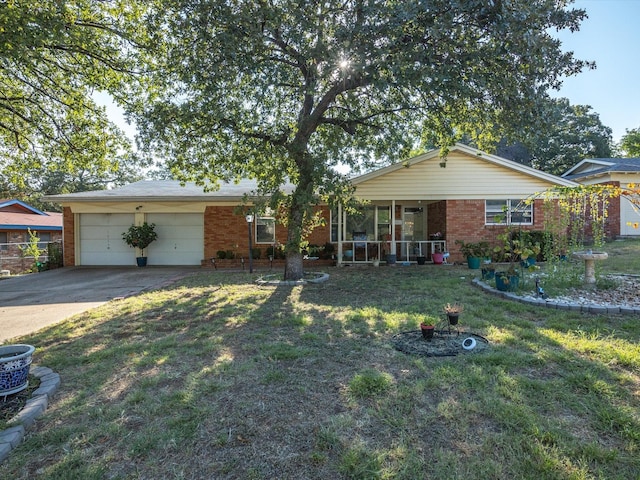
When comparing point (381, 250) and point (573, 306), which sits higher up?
point (381, 250)

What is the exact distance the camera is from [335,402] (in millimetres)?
3168

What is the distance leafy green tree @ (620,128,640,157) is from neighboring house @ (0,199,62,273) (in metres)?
45.5

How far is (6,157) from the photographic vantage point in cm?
1070

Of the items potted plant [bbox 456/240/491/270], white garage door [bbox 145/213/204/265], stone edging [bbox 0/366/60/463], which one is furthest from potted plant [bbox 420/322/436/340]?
white garage door [bbox 145/213/204/265]

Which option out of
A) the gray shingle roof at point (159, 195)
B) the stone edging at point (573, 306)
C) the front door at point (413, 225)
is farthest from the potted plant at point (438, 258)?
the gray shingle roof at point (159, 195)

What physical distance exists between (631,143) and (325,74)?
38.8m

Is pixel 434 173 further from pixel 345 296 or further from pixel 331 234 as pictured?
pixel 345 296

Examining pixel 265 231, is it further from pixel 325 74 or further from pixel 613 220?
pixel 613 220

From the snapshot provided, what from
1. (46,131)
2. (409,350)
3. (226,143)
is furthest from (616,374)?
(46,131)

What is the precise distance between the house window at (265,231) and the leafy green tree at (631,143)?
35.3m

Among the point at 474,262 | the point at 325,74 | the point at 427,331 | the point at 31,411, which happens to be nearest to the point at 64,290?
the point at 31,411

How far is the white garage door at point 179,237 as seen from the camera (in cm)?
1485

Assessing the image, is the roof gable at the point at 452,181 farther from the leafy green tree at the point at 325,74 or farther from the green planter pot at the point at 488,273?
the green planter pot at the point at 488,273

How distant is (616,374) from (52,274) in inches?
627
